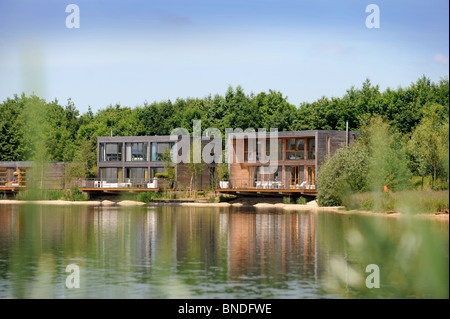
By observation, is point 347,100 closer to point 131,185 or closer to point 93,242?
point 131,185

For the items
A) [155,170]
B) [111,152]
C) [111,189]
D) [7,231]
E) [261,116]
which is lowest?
[7,231]

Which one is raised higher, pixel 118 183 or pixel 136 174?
pixel 136 174

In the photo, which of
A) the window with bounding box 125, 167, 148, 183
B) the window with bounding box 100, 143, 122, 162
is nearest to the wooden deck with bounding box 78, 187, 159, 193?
the window with bounding box 125, 167, 148, 183

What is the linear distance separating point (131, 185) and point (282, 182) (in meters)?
18.5

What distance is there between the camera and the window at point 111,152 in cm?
7494

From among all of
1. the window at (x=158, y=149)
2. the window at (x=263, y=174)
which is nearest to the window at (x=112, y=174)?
the window at (x=158, y=149)

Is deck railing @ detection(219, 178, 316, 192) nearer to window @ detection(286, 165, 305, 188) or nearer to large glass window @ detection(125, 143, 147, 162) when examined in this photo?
window @ detection(286, 165, 305, 188)

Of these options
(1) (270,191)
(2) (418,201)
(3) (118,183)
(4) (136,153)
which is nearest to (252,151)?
(1) (270,191)

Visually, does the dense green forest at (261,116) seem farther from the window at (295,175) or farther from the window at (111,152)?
the window at (295,175)

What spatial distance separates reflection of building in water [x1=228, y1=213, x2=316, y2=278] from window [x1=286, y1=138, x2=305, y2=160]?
22.8 m

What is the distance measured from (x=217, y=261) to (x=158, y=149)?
52.8 meters

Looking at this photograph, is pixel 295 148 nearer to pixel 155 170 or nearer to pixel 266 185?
pixel 266 185

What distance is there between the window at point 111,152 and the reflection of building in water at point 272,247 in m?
38.2

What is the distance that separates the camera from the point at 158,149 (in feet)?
241
